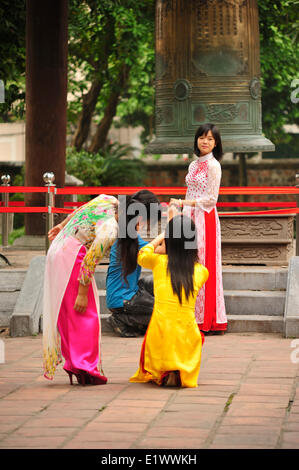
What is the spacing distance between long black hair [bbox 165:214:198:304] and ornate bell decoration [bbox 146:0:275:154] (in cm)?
439

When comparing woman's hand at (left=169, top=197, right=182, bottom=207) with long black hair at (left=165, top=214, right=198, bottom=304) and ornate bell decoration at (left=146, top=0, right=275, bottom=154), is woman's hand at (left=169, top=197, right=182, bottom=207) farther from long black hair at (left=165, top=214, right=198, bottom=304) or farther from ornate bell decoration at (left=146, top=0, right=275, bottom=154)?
ornate bell decoration at (left=146, top=0, right=275, bottom=154)

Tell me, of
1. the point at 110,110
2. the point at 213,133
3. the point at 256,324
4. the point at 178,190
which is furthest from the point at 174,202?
the point at 110,110

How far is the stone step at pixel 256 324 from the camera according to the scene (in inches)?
335

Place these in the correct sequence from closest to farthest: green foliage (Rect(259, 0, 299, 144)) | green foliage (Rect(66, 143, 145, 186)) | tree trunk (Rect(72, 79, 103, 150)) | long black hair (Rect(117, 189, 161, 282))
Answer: long black hair (Rect(117, 189, 161, 282)) < green foliage (Rect(259, 0, 299, 144)) < green foliage (Rect(66, 143, 145, 186)) < tree trunk (Rect(72, 79, 103, 150))

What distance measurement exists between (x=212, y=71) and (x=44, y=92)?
10.1ft

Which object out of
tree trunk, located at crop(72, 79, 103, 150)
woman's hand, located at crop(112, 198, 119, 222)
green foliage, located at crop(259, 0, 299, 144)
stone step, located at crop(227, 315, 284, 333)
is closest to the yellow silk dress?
woman's hand, located at crop(112, 198, 119, 222)

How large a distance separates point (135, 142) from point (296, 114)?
16.6 metres

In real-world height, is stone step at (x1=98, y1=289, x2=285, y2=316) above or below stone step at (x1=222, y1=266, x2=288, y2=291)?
below

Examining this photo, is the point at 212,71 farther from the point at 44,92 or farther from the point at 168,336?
the point at 168,336

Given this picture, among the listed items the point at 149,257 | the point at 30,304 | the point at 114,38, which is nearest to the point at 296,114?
the point at 114,38

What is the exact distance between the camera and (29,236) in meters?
13.0

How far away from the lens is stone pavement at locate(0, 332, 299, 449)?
4703 millimetres

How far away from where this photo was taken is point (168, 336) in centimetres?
619

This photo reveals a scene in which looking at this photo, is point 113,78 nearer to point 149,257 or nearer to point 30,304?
point 30,304
